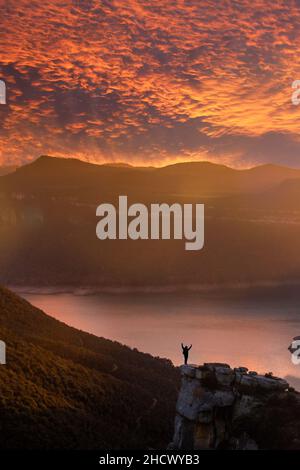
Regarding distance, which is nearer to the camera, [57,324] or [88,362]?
[88,362]

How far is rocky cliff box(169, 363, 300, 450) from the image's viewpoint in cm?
3866

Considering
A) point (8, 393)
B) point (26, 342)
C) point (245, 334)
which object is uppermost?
point (245, 334)

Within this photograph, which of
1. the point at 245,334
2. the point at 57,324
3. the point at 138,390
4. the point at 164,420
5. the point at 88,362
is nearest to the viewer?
the point at 164,420

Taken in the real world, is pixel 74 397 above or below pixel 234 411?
above

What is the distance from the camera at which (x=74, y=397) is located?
61656 millimetres

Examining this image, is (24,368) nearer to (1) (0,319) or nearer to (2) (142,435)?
(2) (142,435)

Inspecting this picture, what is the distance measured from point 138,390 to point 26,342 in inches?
572

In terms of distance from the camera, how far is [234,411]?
40750mm

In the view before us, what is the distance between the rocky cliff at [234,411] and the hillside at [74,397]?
12.6 m

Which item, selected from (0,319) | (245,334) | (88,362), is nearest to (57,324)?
(0,319)

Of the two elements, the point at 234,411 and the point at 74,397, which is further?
the point at 74,397

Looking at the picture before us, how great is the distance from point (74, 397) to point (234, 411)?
25.1 meters

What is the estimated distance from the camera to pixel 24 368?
205 feet
